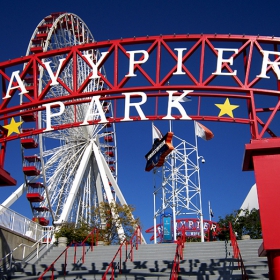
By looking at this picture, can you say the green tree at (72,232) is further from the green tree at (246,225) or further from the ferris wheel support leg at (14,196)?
the green tree at (246,225)

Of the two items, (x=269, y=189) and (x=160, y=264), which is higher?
(x=269, y=189)

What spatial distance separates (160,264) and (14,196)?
1859cm

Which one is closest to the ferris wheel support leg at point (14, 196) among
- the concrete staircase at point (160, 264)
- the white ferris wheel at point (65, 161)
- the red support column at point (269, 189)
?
the white ferris wheel at point (65, 161)

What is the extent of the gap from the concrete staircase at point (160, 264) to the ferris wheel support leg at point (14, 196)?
42.3ft

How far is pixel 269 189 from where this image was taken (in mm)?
8859

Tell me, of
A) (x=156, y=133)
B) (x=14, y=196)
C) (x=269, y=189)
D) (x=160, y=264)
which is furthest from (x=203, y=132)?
(x=269, y=189)

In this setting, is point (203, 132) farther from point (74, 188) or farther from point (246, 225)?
point (246, 225)

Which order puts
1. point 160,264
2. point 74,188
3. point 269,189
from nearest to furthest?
1. point 269,189
2. point 160,264
3. point 74,188

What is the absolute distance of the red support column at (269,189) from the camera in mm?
8352

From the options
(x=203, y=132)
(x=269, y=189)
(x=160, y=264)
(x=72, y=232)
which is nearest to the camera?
(x=269, y=189)

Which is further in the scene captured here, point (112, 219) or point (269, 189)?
point (112, 219)

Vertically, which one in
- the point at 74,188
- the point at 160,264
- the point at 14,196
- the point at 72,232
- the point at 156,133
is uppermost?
the point at 156,133

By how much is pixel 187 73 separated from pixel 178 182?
2104 centimetres

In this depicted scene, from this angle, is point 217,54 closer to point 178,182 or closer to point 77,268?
point 77,268
